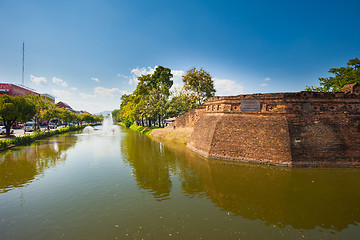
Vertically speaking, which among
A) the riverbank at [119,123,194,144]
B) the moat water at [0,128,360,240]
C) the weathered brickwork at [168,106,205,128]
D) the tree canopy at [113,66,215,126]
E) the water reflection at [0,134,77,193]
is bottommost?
the moat water at [0,128,360,240]

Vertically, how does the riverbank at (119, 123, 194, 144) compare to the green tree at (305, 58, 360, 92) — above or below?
below

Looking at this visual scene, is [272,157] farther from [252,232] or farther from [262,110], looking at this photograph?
[252,232]

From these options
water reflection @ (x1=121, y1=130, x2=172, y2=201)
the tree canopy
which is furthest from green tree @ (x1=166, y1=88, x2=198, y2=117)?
water reflection @ (x1=121, y1=130, x2=172, y2=201)

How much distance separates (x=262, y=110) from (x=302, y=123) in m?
3.36

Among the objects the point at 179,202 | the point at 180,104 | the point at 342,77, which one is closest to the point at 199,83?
the point at 180,104

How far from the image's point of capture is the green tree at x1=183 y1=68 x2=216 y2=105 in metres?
42.4

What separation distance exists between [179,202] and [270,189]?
5556 mm

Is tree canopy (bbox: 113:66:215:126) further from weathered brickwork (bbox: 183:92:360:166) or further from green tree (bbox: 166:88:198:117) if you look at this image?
weathered brickwork (bbox: 183:92:360:166)

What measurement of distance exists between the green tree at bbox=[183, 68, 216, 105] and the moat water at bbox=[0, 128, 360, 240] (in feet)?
99.0

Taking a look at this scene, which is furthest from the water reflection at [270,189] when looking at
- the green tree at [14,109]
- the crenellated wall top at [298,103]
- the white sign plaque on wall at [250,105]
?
the green tree at [14,109]

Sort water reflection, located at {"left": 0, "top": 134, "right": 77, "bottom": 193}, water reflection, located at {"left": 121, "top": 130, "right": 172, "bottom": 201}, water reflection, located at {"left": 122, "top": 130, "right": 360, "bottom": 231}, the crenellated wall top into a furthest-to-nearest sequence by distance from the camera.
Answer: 1. the crenellated wall top
2. water reflection, located at {"left": 0, "top": 134, "right": 77, "bottom": 193}
3. water reflection, located at {"left": 121, "top": 130, "right": 172, "bottom": 201}
4. water reflection, located at {"left": 122, "top": 130, "right": 360, "bottom": 231}

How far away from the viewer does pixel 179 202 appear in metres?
9.08

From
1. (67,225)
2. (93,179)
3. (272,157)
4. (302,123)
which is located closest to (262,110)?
(302,123)

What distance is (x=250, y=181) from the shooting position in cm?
1159
